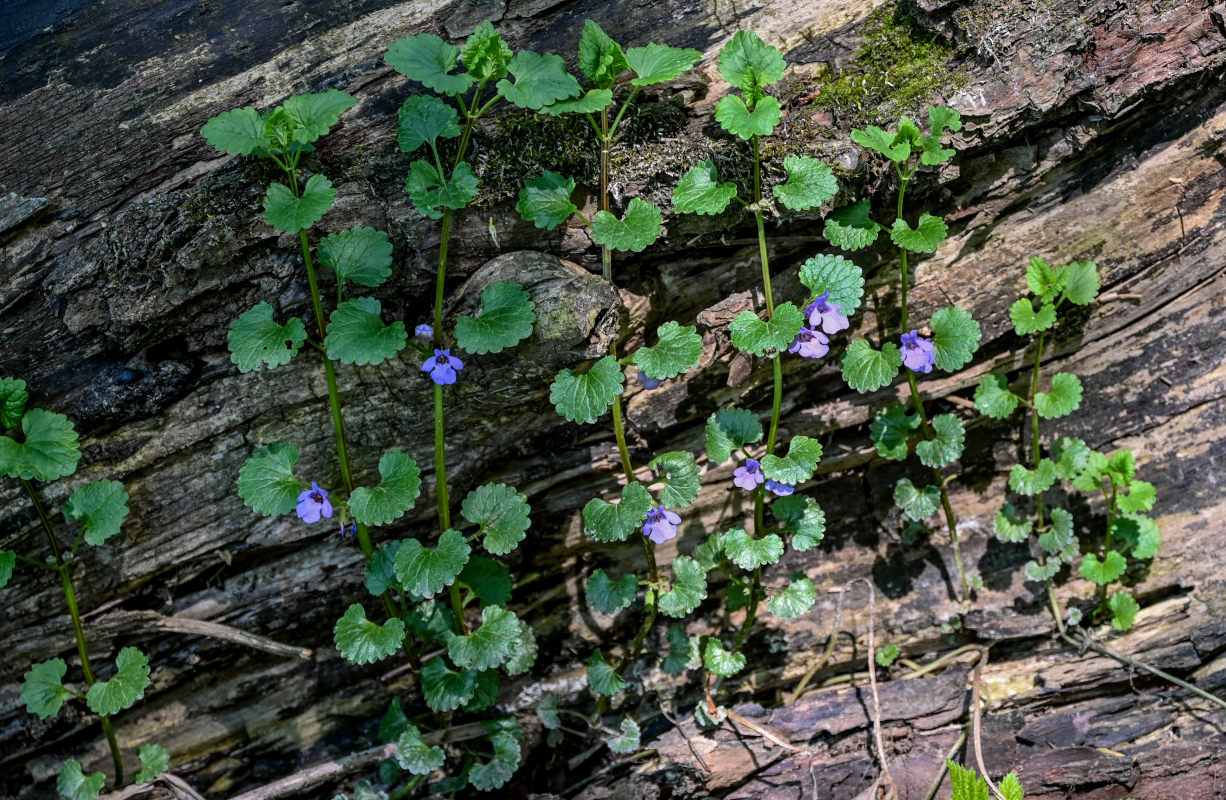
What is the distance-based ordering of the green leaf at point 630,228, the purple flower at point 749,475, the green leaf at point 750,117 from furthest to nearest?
the purple flower at point 749,475 → the green leaf at point 630,228 → the green leaf at point 750,117

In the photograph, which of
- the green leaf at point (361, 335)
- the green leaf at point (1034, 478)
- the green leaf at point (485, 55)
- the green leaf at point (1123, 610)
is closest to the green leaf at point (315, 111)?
the green leaf at point (485, 55)

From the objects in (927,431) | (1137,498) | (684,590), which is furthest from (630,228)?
(1137,498)

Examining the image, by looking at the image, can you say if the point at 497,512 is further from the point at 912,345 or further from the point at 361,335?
the point at 912,345

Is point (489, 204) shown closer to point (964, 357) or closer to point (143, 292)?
point (143, 292)

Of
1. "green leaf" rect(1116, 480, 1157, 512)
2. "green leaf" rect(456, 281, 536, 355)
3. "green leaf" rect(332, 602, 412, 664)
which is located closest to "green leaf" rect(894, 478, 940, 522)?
"green leaf" rect(1116, 480, 1157, 512)

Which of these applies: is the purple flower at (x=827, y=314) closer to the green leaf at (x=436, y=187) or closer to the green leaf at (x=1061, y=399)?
the green leaf at (x=1061, y=399)
